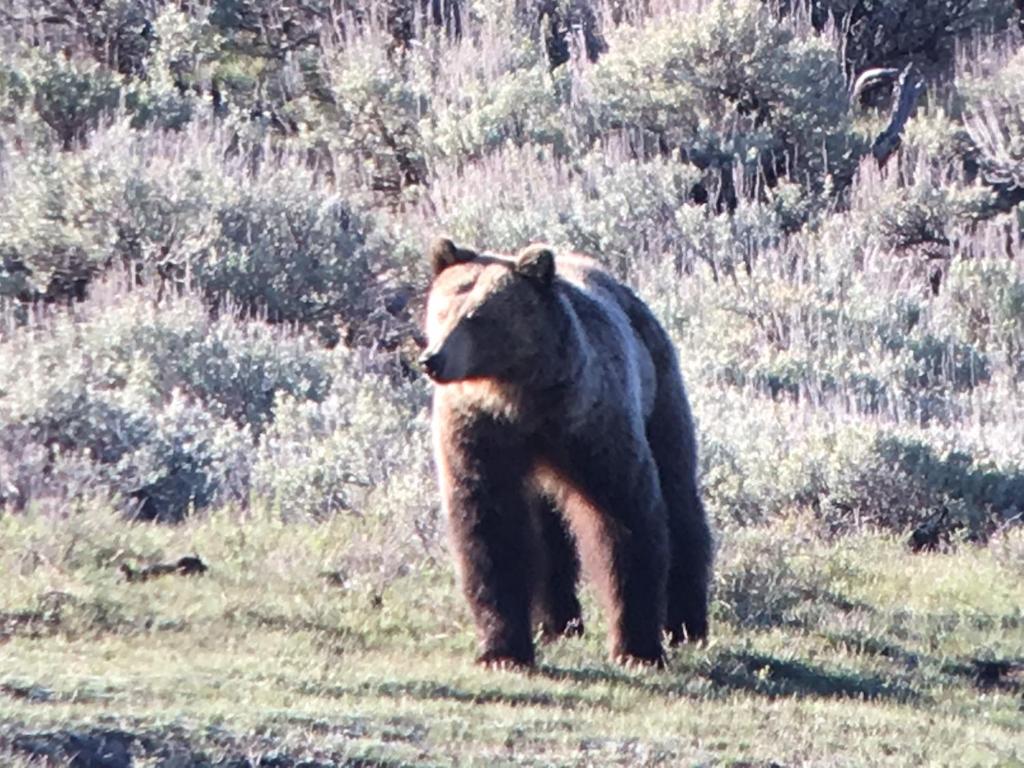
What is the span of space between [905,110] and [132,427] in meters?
12.7

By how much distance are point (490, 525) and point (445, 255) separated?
1138 mm

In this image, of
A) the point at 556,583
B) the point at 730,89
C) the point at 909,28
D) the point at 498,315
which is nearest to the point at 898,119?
the point at 730,89

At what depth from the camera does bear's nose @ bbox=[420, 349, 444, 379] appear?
26.1 ft

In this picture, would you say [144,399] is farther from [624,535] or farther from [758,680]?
[758,680]

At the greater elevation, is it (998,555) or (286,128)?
(286,128)

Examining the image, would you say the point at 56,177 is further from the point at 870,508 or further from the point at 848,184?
the point at 848,184

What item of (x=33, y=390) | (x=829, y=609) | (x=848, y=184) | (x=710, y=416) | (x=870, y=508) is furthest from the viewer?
(x=848, y=184)

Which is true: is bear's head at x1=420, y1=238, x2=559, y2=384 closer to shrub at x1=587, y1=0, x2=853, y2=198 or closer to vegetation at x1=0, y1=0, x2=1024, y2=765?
vegetation at x1=0, y1=0, x2=1024, y2=765

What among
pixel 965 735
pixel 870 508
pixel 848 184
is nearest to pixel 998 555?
pixel 870 508

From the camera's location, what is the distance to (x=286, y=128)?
71.7 ft

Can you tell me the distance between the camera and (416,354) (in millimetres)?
16469

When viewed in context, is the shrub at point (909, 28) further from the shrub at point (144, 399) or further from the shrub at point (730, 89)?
the shrub at point (144, 399)

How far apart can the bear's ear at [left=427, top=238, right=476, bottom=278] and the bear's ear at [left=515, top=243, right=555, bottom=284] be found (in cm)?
30

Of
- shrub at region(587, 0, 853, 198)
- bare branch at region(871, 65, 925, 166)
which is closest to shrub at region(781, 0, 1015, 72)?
bare branch at region(871, 65, 925, 166)
